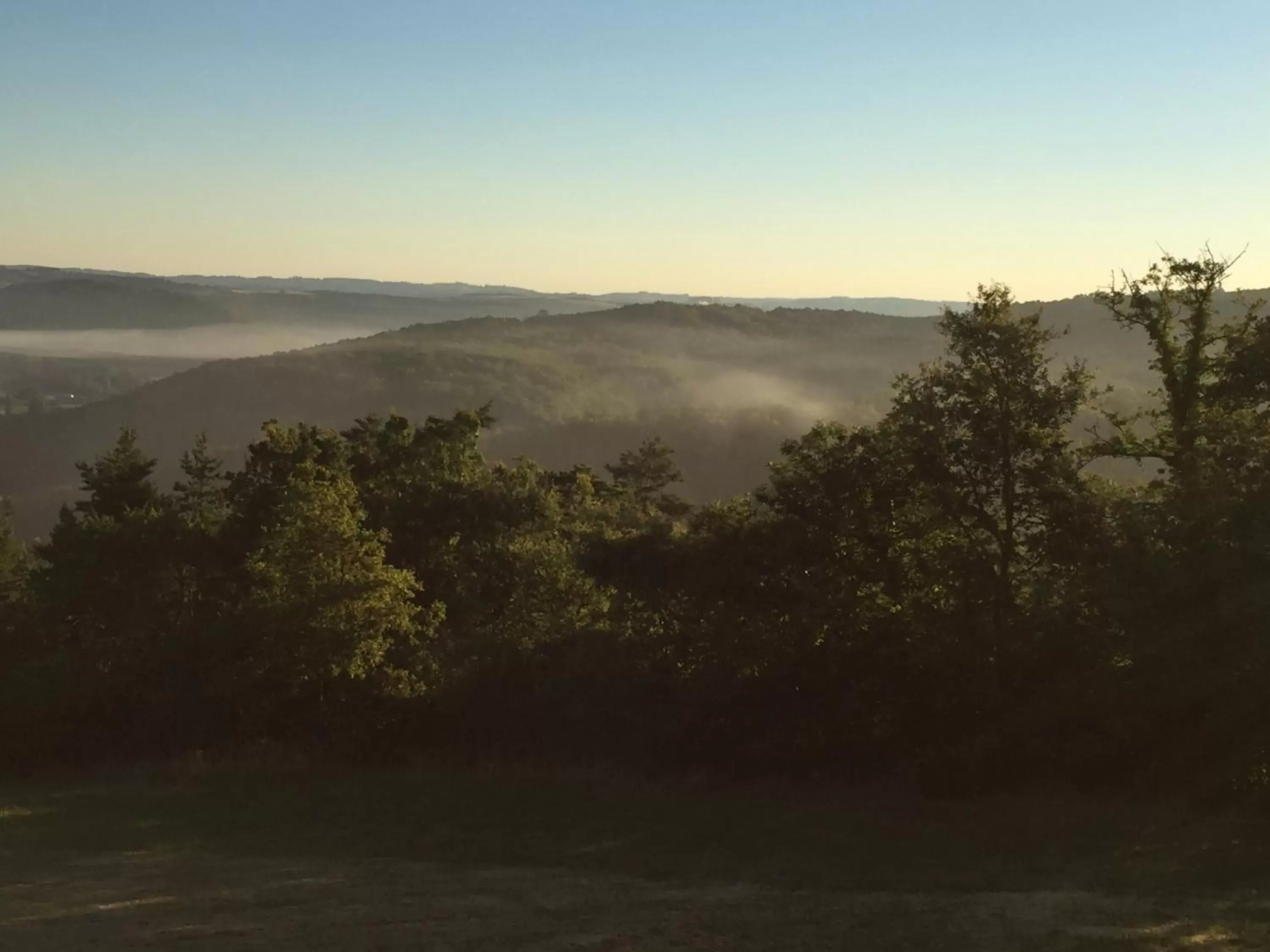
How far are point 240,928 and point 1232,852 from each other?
1334cm

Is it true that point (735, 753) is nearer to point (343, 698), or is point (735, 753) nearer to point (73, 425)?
point (343, 698)

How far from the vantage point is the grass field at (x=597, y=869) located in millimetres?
13969

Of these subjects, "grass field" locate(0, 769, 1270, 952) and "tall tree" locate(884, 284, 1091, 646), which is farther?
"tall tree" locate(884, 284, 1091, 646)

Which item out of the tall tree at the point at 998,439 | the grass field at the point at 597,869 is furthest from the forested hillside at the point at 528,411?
the grass field at the point at 597,869

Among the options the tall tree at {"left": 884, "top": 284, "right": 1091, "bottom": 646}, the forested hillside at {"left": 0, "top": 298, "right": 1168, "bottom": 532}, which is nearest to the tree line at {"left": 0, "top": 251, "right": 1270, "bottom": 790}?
the tall tree at {"left": 884, "top": 284, "right": 1091, "bottom": 646}

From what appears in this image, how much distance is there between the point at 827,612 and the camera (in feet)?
75.6

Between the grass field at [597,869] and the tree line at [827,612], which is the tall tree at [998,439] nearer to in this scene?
the tree line at [827,612]

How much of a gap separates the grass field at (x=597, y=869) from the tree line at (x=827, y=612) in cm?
143

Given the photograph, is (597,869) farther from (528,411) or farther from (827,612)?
(528,411)

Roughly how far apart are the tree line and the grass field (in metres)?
1.43

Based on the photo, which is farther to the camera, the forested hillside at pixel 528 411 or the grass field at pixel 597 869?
the forested hillside at pixel 528 411

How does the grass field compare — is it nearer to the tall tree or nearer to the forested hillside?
the tall tree

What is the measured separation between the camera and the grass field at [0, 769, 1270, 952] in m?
14.0

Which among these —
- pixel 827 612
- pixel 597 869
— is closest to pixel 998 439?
pixel 827 612
